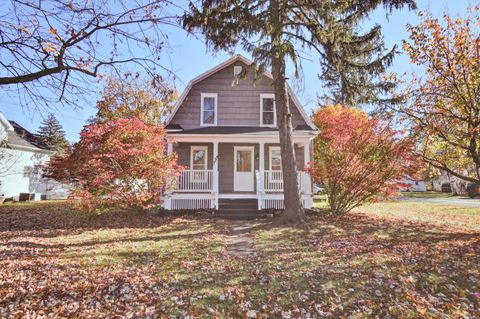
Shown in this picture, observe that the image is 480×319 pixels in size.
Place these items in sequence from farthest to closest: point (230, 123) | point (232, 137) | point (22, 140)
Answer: point (22, 140) → point (230, 123) → point (232, 137)

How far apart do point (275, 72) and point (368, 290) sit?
23.7 ft

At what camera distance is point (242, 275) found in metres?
4.59

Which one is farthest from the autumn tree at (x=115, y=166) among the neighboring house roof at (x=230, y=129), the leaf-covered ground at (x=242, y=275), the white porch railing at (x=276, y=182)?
the white porch railing at (x=276, y=182)

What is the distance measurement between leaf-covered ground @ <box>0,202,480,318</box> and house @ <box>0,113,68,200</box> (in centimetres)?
1298

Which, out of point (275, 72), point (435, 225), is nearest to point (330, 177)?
point (435, 225)

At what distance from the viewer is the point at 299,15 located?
30.4 feet

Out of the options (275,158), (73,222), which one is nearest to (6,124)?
(73,222)

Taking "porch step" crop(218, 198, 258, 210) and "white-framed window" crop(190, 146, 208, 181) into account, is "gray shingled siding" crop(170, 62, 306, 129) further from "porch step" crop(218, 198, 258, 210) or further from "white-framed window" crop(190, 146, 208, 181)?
"porch step" crop(218, 198, 258, 210)

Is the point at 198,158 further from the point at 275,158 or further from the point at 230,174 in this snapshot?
the point at 275,158

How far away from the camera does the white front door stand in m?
13.2

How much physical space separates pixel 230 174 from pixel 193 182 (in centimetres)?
223

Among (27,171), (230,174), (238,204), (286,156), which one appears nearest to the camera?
(286,156)

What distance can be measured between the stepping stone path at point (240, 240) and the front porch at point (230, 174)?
2.21 m

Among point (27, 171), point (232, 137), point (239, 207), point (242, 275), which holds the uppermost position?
point (232, 137)
